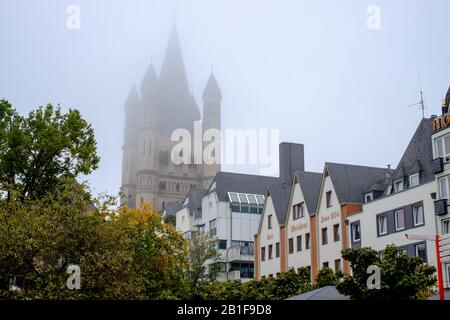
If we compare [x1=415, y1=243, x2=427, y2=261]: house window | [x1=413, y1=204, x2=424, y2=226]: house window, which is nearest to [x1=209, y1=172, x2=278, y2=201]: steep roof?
[x1=413, y1=204, x2=424, y2=226]: house window

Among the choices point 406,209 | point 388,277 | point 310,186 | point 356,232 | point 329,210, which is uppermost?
point 310,186

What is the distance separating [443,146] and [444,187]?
2984 mm

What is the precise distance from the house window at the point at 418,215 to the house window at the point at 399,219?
4.17ft

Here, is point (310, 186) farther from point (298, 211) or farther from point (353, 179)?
point (353, 179)

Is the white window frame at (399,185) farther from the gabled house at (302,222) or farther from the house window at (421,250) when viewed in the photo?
the gabled house at (302,222)

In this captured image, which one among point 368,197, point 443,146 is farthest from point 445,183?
point 368,197

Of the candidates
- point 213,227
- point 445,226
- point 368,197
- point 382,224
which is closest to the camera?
point 445,226

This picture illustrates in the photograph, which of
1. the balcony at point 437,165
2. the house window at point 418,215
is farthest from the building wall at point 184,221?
the balcony at point 437,165

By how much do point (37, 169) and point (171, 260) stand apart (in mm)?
10463

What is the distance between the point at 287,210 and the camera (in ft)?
234

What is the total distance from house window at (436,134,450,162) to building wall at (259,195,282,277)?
79.3ft

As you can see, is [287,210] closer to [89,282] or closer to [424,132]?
A: [424,132]

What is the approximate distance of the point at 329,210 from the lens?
6203 cm
